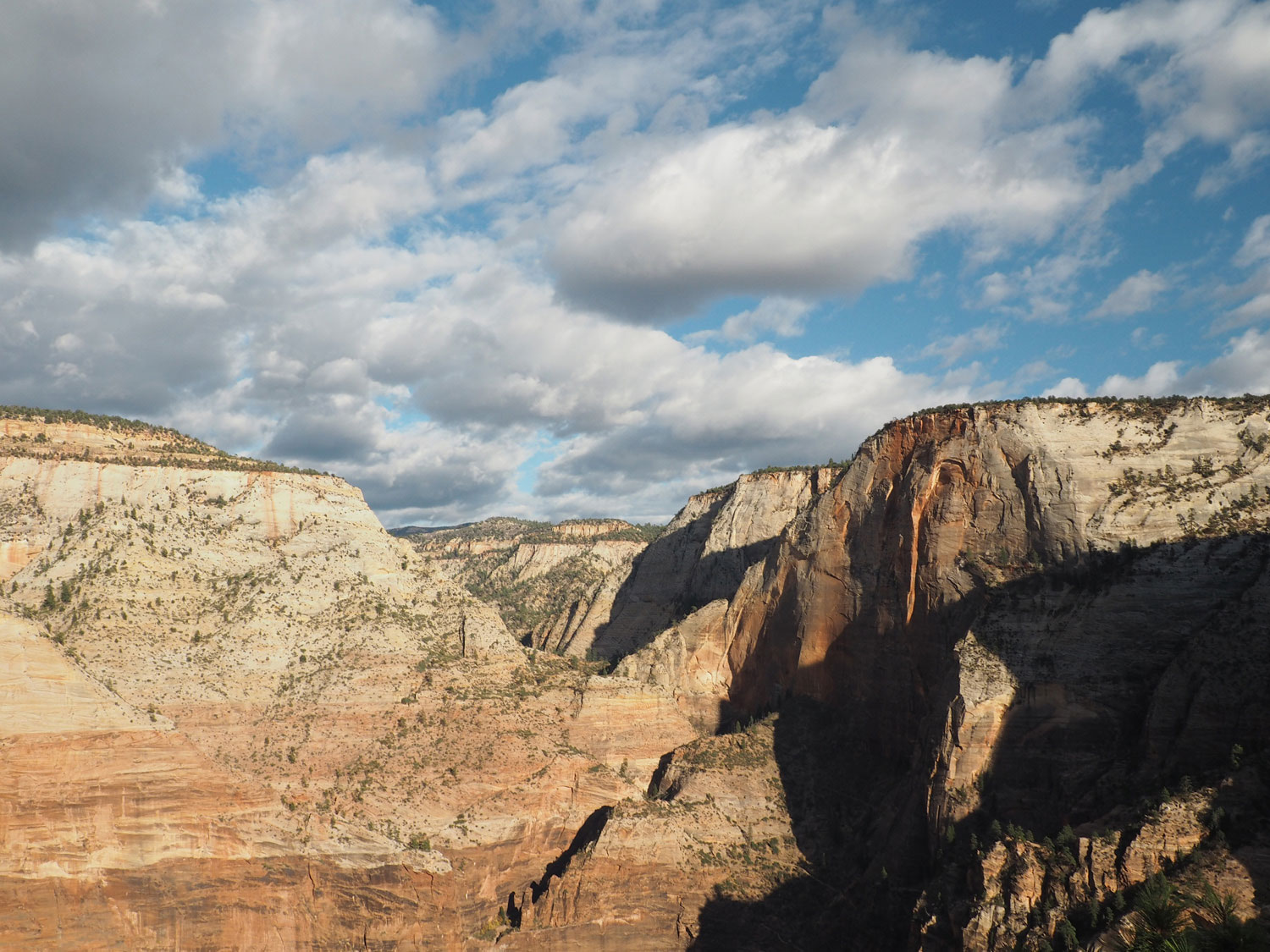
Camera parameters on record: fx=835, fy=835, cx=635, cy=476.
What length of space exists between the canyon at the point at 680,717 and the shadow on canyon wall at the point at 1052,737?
168mm

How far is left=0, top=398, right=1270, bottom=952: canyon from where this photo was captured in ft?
121

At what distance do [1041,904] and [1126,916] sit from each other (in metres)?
3.72

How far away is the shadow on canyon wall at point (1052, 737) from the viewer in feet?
114

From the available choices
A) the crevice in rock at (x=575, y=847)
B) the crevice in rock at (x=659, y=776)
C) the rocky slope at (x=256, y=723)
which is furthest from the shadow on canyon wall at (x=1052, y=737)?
the rocky slope at (x=256, y=723)

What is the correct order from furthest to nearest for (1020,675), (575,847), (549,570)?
(549,570), (575,847), (1020,675)

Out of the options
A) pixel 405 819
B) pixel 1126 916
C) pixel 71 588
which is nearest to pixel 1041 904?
pixel 1126 916

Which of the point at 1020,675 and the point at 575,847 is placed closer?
the point at 1020,675

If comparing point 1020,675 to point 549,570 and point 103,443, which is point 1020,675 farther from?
point 549,570

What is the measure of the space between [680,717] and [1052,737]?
29987mm

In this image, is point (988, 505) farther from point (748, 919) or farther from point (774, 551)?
point (748, 919)

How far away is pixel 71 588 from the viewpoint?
54.6 m

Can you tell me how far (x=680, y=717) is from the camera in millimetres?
64688

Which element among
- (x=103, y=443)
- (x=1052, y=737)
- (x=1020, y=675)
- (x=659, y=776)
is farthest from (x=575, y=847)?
(x=103, y=443)

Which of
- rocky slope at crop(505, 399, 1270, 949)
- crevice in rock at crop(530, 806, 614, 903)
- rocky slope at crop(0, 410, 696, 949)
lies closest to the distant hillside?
rocky slope at crop(0, 410, 696, 949)
